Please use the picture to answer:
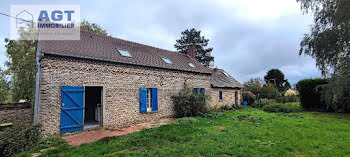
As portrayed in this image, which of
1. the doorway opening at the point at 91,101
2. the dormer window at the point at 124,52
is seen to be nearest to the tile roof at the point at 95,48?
the dormer window at the point at 124,52

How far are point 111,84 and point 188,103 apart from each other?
505 cm

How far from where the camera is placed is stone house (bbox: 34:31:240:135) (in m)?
6.39

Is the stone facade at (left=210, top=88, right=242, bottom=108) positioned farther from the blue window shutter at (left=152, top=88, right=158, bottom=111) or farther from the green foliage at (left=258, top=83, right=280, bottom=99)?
the green foliage at (left=258, top=83, right=280, bottom=99)

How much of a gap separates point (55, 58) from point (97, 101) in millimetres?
4488

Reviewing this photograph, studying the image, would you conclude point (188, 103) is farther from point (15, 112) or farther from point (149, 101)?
point (15, 112)

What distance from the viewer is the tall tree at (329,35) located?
7.85m

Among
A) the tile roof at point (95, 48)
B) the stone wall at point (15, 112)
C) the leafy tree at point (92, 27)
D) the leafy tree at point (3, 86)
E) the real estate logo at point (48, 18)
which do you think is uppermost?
the leafy tree at point (92, 27)

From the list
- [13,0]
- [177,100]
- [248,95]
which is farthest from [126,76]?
[248,95]

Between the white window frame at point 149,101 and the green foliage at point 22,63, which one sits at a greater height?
the green foliage at point 22,63

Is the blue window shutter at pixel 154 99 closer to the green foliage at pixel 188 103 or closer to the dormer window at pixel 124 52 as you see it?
the green foliage at pixel 188 103

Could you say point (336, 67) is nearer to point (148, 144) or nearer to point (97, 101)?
point (148, 144)

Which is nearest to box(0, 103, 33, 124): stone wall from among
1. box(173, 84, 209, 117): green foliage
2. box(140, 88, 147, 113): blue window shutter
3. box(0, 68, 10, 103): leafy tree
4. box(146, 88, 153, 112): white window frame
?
box(140, 88, 147, 113): blue window shutter

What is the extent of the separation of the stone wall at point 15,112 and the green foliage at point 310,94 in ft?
64.1

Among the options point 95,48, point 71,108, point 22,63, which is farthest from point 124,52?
point 22,63
